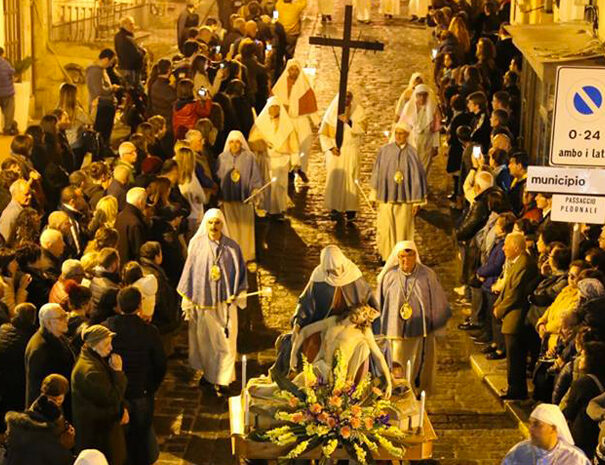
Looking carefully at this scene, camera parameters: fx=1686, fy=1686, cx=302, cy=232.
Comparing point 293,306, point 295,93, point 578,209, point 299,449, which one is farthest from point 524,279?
point 295,93

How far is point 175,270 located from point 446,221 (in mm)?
5969

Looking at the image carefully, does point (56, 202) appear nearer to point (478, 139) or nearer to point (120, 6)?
point (478, 139)

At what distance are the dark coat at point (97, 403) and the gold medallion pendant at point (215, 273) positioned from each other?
112 inches

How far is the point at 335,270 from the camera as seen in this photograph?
1303cm

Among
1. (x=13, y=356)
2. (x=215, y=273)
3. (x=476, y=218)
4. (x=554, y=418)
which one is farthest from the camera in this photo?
(x=476, y=218)

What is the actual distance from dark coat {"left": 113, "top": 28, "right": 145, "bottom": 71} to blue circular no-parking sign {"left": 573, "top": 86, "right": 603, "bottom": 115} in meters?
13.3

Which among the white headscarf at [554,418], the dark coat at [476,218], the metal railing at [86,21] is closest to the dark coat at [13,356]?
the white headscarf at [554,418]

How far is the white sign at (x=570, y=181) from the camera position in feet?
48.8

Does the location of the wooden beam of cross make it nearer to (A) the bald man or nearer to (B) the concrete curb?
(B) the concrete curb

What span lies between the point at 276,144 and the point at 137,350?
826 cm

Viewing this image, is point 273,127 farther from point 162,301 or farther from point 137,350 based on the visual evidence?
point 137,350

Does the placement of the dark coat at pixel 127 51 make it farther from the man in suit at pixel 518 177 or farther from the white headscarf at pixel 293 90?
the man in suit at pixel 518 177

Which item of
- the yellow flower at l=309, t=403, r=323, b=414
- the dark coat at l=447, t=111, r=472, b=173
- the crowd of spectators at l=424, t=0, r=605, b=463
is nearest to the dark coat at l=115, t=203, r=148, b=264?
the crowd of spectators at l=424, t=0, r=605, b=463

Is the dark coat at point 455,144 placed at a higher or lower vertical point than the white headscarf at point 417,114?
lower
